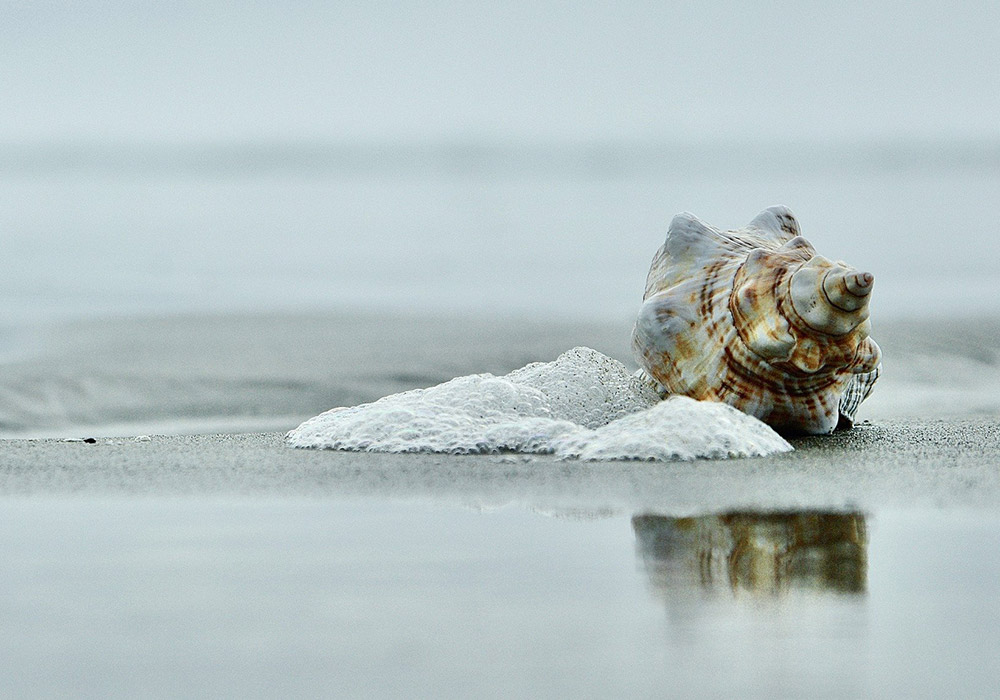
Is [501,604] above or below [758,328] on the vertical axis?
below

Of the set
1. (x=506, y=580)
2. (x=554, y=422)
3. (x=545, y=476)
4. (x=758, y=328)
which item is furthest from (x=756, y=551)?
(x=758, y=328)

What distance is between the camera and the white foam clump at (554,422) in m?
3.36

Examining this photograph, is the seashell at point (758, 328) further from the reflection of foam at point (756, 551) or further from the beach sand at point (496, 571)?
the reflection of foam at point (756, 551)

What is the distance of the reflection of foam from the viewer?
74.9 inches

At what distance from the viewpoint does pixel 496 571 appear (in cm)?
202

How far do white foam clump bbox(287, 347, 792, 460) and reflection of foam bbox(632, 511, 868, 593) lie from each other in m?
0.87

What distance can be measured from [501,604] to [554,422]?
1.77m

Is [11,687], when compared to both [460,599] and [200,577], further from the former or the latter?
[460,599]

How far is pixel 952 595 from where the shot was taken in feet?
6.06

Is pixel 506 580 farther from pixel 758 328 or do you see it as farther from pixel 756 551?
pixel 758 328

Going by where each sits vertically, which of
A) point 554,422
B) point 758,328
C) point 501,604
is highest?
point 758,328

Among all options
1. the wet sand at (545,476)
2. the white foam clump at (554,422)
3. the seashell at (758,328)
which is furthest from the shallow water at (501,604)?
the seashell at (758,328)

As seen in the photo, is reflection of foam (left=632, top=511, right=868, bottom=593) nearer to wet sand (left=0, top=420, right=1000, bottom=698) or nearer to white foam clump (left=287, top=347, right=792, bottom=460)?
wet sand (left=0, top=420, right=1000, bottom=698)

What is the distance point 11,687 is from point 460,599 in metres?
0.67
